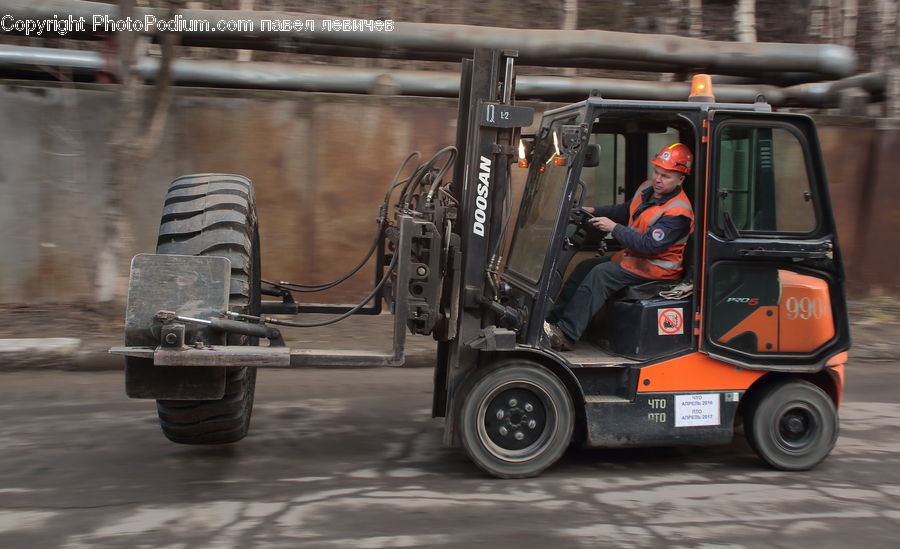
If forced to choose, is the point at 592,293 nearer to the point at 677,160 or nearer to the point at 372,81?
the point at 677,160

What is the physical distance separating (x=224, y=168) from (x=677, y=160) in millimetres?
5574

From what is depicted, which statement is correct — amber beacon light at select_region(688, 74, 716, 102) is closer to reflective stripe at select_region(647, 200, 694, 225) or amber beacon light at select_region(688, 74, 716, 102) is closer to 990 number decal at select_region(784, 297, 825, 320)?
reflective stripe at select_region(647, 200, 694, 225)

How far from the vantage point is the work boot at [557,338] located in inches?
200

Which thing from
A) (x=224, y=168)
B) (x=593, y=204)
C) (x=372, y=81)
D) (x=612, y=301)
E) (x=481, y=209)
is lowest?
(x=612, y=301)

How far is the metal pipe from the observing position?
368 inches

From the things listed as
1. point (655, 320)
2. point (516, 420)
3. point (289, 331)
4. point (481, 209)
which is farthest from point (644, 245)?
point (289, 331)

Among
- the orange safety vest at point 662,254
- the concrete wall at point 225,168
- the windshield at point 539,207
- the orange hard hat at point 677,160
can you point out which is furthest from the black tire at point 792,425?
the concrete wall at point 225,168

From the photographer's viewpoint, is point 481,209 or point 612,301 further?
point 612,301

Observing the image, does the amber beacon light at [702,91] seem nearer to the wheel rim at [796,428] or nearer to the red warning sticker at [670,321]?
the red warning sticker at [670,321]

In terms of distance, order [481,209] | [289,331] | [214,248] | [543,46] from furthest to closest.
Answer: [543,46] → [289,331] → [481,209] → [214,248]

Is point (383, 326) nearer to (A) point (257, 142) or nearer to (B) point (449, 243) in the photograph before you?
(A) point (257, 142)

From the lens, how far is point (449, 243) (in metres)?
4.79

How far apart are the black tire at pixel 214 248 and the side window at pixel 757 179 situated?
2.70 meters

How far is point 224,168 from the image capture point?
9.12 m
